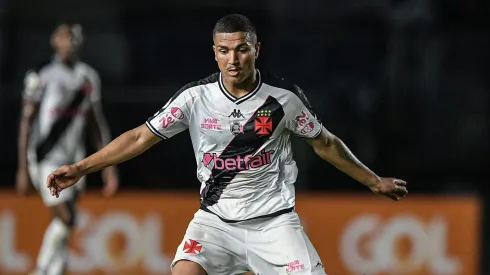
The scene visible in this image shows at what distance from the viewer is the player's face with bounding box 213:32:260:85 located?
5660mm

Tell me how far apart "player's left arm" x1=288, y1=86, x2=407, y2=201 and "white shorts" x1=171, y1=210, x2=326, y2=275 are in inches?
16.0

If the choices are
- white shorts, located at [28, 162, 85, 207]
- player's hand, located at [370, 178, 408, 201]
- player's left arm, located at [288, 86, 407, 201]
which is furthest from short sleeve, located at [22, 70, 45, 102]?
player's hand, located at [370, 178, 408, 201]

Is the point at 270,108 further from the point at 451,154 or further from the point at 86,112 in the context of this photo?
the point at 451,154

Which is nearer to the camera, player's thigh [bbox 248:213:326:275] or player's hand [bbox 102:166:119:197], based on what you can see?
player's thigh [bbox 248:213:326:275]

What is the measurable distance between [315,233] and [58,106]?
10.0ft

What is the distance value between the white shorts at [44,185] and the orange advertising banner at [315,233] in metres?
1.33

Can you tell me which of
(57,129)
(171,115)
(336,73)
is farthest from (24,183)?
(336,73)

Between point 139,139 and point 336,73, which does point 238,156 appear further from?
point 336,73

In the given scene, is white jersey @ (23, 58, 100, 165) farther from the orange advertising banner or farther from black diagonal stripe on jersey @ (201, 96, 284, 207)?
black diagonal stripe on jersey @ (201, 96, 284, 207)

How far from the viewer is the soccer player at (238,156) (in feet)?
18.8

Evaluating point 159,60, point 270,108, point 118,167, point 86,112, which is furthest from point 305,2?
point 270,108

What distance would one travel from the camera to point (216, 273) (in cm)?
579

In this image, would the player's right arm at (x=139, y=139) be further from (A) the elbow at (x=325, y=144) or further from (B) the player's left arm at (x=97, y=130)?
(B) the player's left arm at (x=97, y=130)

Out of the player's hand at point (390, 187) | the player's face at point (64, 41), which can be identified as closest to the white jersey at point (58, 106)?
the player's face at point (64, 41)
